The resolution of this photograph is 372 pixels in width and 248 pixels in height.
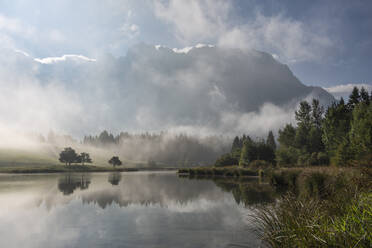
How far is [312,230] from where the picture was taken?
19.0ft

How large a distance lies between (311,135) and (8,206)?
88.9 m

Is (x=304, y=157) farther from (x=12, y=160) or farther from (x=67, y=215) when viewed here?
(x=12, y=160)

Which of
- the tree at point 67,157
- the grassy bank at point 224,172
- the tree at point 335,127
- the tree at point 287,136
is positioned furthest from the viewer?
the tree at point 67,157

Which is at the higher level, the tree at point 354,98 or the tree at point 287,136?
the tree at point 354,98

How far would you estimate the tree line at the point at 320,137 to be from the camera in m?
56.3

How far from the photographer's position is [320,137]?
3533 inches

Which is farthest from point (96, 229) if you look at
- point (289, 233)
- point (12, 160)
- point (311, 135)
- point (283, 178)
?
point (12, 160)

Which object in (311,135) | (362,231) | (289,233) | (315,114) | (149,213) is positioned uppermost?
(315,114)

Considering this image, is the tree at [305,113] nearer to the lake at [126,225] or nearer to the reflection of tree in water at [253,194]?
the reflection of tree in water at [253,194]

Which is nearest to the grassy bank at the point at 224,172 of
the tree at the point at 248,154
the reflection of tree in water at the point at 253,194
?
the tree at the point at 248,154

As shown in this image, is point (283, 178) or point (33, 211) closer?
point (33, 211)

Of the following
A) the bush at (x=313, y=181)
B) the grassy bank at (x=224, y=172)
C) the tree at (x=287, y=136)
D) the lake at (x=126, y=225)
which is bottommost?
the grassy bank at (x=224, y=172)

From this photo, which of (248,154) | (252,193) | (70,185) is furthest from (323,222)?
(248,154)

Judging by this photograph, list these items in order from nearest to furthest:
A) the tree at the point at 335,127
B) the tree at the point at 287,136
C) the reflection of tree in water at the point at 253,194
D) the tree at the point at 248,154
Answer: the reflection of tree in water at the point at 253,194
the tree at the point at 335,127
the tree at the point at 248,154
the tree at the point at 287,136
